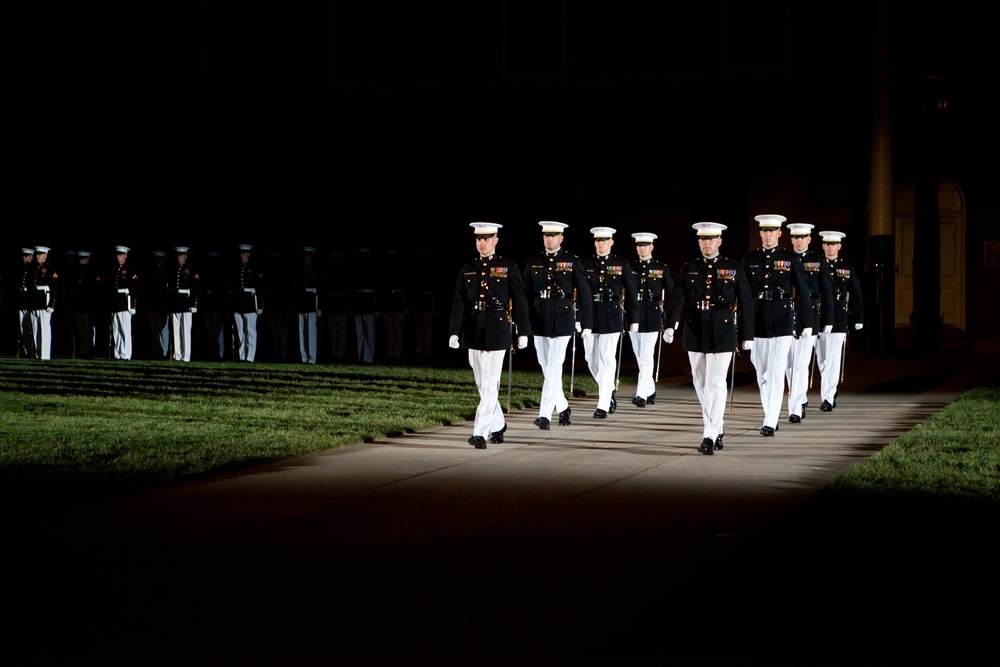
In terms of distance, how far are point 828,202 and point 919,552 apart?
2074 centimetres

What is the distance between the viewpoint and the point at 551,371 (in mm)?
14367

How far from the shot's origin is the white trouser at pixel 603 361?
15.6 metres

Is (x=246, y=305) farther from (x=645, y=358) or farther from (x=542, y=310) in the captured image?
(x=542, y=310)

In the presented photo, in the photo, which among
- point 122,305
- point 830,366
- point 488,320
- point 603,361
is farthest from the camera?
point 122,305

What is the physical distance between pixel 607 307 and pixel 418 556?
8762mm

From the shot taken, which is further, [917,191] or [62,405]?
[917,191]

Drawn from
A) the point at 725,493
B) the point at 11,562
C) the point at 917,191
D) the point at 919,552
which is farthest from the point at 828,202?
the point at 11,562

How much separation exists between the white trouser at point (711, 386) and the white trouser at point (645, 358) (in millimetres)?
4220

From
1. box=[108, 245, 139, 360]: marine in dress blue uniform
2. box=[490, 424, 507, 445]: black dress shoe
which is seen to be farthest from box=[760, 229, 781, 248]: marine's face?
box=[108, 245, 139, 360]: marine in dress blue uniform

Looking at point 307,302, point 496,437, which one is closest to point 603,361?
point 496,437

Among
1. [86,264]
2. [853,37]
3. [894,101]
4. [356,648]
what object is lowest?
[356,648]

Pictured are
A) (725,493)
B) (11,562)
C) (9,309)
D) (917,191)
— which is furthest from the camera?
(9,309)

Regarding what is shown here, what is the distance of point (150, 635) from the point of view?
6.02 metres

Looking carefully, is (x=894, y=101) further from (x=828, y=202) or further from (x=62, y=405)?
(x=62, y=405)
